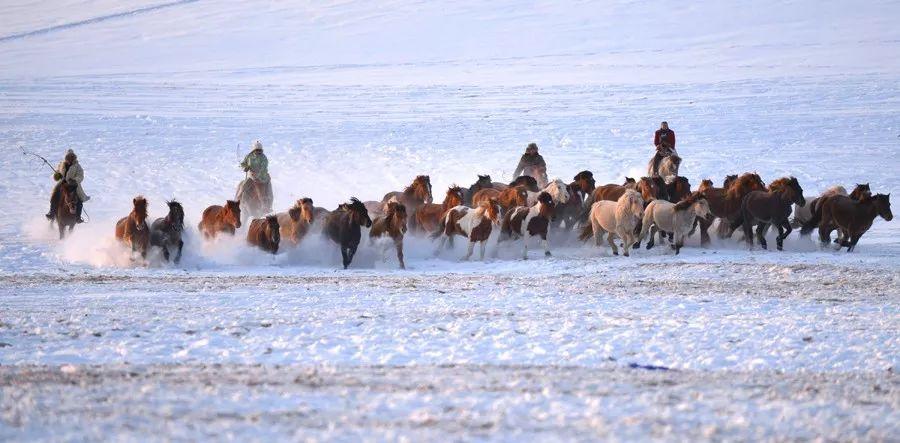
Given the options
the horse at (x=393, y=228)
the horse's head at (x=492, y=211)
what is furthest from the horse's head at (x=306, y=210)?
the horse's head at (x=492, y=211)

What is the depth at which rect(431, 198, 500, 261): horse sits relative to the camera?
18.1 meters

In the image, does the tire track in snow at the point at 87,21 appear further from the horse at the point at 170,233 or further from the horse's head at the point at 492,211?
the horse's head at the point at 492,211

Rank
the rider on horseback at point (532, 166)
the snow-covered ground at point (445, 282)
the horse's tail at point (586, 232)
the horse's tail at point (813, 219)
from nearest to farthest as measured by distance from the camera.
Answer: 1. the snow-covered ground at point (445, 282)
2. the horse's tail at point (813, 219)
3. the horse's tail at point (586, 232)
4. the rider on horseback at point (532, 166)

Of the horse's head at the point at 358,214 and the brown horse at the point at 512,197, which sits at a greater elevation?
the brown horse at the point at 512,197

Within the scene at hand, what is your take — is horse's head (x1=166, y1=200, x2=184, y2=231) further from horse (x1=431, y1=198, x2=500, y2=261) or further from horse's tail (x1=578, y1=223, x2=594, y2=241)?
horse's tail (x1=578, y1=223, x2=594, y2=241)

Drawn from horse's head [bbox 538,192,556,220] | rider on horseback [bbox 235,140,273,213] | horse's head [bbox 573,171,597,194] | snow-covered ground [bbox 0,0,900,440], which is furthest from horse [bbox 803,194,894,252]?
rider on horseback [bbox 235,140,273,213]

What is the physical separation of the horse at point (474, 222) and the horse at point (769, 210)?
3.59m

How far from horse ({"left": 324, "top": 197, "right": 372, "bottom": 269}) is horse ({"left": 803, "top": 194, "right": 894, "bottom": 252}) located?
6.58m

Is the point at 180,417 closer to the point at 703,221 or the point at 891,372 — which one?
the point at 891,372

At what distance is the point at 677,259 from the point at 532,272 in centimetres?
204

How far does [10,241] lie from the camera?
20281 millimetres

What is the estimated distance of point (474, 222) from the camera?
59.3 ft

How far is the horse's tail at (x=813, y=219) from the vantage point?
18719 mm

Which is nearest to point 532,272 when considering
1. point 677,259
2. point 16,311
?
point 677,259
